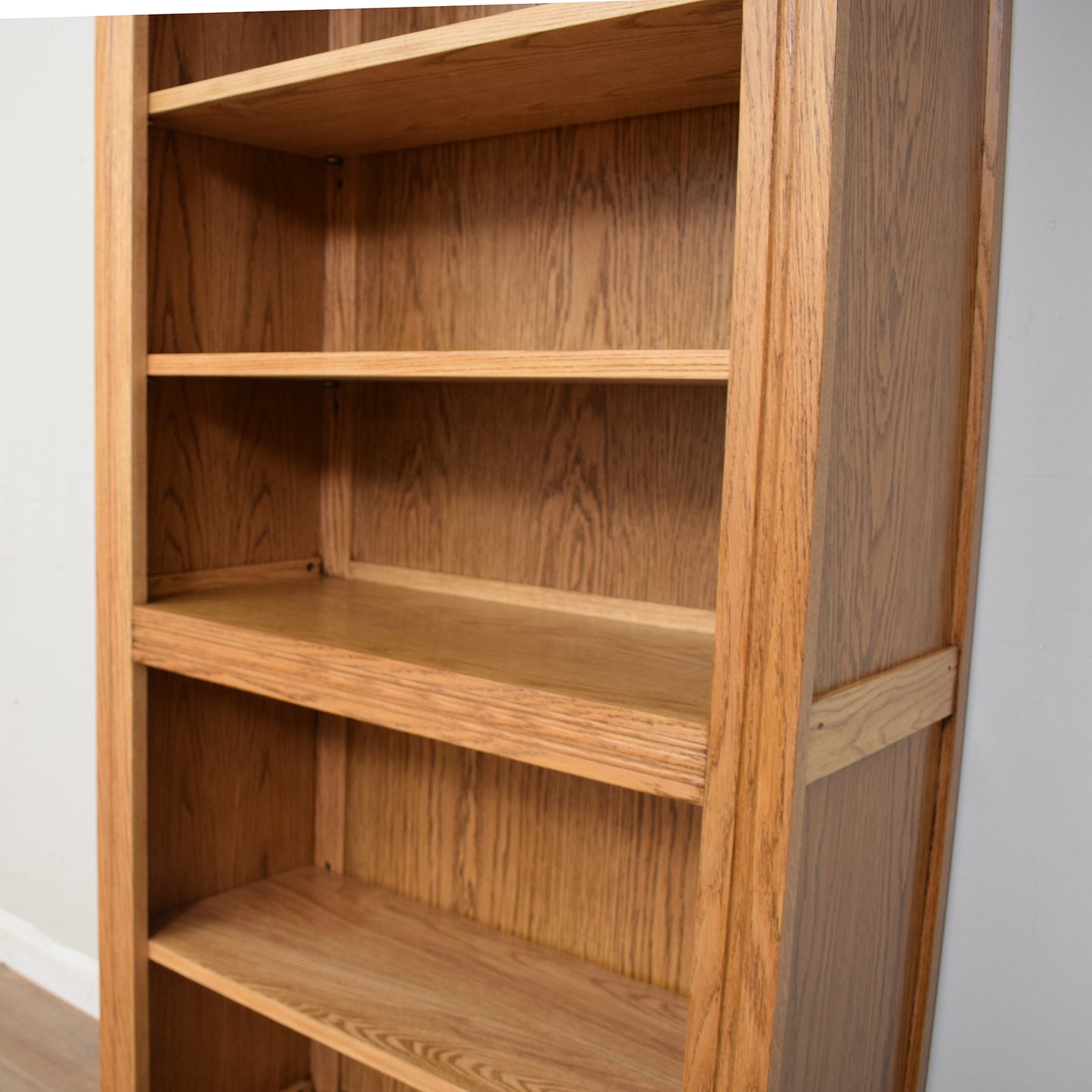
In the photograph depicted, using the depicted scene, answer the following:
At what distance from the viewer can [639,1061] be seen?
128 centimetres

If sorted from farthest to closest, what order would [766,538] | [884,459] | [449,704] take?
[449,704]
[884,459]
[766,538]

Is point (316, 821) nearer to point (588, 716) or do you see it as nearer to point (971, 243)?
point (588, 716)

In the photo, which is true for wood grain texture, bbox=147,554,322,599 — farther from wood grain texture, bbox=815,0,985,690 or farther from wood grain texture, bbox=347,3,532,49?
wood grain texture, bbox=815,0,985,690

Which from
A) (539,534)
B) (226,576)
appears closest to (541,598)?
(539,534)

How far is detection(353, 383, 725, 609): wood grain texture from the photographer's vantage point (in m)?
1.41

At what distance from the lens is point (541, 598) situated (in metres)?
1.53

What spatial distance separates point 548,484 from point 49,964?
1537 millimetres

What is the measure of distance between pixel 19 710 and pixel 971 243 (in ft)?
6.54

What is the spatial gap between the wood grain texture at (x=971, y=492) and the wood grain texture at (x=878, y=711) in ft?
0.19

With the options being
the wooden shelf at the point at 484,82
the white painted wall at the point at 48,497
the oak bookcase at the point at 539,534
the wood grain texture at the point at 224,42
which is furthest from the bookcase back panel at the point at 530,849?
the wood grain texture at the point at 224,42

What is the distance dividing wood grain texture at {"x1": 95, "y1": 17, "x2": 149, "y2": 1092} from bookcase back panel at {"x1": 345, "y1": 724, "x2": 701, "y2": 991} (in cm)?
37

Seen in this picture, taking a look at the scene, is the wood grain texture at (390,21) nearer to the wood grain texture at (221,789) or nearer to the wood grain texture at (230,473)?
the wood grain texture at (230,473)

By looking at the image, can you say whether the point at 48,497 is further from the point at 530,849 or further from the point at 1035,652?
the point at 1035,652

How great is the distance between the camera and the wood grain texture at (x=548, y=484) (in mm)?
1409
